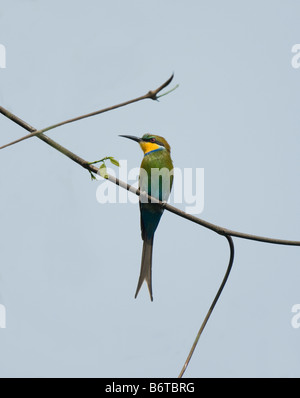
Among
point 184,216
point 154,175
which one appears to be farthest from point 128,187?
point 154,175

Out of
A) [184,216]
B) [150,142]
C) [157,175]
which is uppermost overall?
[150,142]

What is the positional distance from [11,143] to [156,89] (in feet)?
1.24

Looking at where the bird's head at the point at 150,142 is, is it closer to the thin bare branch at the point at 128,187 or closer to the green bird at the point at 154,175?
the green bird at the point at 154,175

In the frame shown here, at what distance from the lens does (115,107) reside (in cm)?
139

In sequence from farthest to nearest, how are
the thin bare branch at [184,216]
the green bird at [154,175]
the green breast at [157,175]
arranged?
the green breast at [157,175], the green bird at [154,175], the thin bare branch at [184,216]

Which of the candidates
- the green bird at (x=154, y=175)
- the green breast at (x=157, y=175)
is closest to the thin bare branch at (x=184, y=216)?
the green bird at (x=154, y=175)

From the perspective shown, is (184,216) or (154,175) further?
(154,175)

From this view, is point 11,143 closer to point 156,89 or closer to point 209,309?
point 156,89

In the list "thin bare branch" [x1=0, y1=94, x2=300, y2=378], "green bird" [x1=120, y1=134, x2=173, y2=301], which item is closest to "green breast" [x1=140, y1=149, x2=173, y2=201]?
"green bird" [x1=120, y1=134, x2=173, y2=301]

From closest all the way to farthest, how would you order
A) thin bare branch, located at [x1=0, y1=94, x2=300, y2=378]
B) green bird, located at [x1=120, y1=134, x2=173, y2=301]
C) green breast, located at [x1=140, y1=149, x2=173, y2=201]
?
thin bare branch, located at [x1=0, y1=94, x2=300, y2=378], green bird, located at [x1=120, y1=134, x2=173, y2=301], green breast, located at [x1=140, y1=149, x2=173, y2=201]

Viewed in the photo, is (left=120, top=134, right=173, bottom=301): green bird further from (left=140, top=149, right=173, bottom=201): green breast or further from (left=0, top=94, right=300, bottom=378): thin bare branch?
(left=0, top=94, right=300, bottom=378): thin bare branch

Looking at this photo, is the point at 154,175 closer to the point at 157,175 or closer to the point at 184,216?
the point at 157,175

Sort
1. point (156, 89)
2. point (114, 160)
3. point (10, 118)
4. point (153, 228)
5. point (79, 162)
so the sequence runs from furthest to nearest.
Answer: point (153, 228) < point (114, 160) < point (79, 162) < point (10, 118) < point (156, 89)
